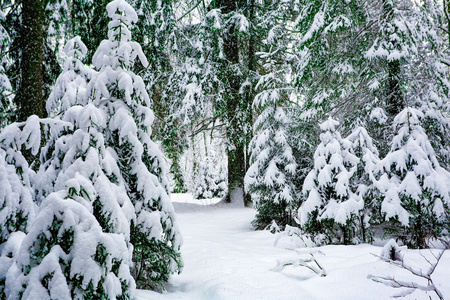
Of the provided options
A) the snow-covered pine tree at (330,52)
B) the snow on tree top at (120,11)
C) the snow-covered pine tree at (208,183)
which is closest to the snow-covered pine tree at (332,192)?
the snow-covered pine tree at (330,52)

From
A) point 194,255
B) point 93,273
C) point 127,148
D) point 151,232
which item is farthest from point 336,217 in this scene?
point 93,273

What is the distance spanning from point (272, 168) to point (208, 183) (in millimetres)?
18544

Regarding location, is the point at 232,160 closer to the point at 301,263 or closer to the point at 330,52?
the point at 330,52

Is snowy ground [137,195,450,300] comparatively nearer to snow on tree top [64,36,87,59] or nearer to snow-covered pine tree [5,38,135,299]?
snow-covered pine tree [5,38,135,299]

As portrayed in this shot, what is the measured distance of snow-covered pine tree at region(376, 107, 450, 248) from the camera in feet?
16.3

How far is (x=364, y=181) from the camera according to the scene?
602 centimetres

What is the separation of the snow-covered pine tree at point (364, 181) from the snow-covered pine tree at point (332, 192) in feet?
0.55

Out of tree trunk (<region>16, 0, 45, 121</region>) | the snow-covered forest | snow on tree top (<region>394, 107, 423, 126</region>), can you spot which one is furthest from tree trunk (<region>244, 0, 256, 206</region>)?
tree trunk (<region>16, 0, 45, 121</region>)

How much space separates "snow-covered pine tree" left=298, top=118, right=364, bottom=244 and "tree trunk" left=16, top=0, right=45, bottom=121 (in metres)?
5.52

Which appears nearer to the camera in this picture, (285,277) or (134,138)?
(134,138)

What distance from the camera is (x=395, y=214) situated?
494 cm

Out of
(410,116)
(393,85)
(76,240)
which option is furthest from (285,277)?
(393,85)

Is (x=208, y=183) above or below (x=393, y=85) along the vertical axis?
below

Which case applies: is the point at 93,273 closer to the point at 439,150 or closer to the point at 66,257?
the point at 66,257
